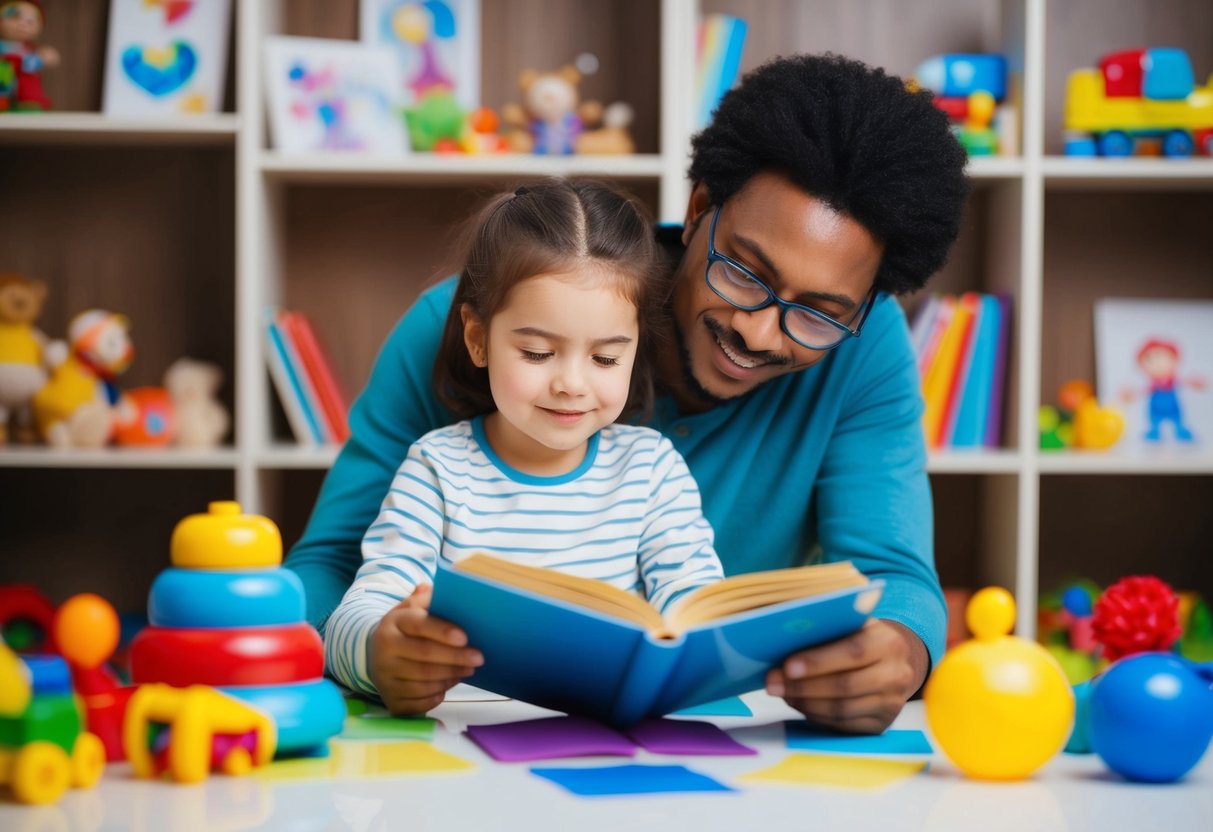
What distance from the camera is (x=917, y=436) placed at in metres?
1.62

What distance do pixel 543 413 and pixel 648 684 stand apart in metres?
0.37

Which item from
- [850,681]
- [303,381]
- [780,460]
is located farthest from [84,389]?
[850,681]

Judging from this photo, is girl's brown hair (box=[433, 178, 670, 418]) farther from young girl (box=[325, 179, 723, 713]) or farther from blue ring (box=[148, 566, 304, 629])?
blue ring (box=[148, 566, 304, 629])

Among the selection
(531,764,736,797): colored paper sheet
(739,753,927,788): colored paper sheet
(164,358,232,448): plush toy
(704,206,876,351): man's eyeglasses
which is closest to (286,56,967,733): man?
(704,206,876,351): man's eyeglasses

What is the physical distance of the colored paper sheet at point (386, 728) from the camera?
38.9 inches

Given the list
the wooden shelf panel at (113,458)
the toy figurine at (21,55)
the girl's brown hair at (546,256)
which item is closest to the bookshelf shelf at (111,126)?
the toy figurine at (21,55)

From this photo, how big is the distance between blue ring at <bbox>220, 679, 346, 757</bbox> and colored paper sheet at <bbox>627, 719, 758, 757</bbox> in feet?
0.77

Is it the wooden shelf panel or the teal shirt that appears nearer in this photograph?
the teal shirt

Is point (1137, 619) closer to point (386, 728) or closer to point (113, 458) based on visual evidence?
point (386, 728)

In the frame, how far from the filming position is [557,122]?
8.74 ft

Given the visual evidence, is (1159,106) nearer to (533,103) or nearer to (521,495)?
(533,103)

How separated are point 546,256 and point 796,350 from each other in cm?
33

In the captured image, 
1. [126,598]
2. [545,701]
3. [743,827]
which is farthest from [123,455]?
[743,827]

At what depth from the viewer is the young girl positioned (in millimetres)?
1229
